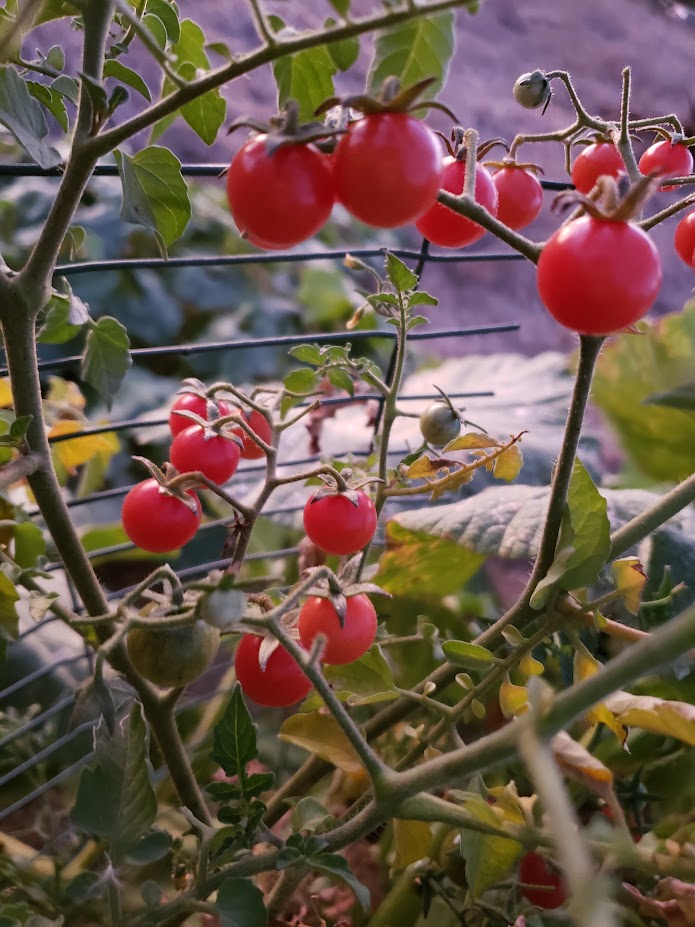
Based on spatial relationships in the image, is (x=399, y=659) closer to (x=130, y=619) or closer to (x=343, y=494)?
(x=343, y=494)

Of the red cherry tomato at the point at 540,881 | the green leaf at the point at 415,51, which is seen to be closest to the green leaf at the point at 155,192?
the green leaf at the point at 415,51

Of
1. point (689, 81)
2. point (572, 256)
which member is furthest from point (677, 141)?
point (689, 81)

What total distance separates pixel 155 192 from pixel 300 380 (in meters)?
0.14

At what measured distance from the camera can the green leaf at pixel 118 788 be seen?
313 millimetres

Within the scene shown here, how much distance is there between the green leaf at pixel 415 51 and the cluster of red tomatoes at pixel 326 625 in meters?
0.20

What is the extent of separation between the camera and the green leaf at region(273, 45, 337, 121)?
0.27 meters

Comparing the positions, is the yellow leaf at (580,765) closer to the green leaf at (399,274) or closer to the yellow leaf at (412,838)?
the yellow leaf at (412,838)

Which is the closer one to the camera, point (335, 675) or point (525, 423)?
A: point (335, 675)

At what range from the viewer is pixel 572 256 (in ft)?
0.81

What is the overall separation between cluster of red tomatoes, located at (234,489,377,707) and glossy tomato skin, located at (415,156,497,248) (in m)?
0.14

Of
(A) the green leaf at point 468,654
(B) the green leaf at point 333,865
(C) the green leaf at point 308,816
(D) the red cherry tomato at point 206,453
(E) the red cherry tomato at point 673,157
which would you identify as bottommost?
(C) the green leaf at point 308,816

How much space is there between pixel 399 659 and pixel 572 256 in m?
0.48

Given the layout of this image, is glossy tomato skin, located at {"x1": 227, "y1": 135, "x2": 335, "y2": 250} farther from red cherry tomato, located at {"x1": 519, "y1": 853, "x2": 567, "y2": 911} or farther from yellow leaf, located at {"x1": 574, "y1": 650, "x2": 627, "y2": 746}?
red cherry tomato, located at {"x1": 519, "y1": 853, "x2": 567, "y2": 911}

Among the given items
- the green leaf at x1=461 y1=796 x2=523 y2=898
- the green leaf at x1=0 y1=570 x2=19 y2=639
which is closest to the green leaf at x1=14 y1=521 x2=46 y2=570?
the green leaf at x1=0 y1=570 x2=19 y2=639
